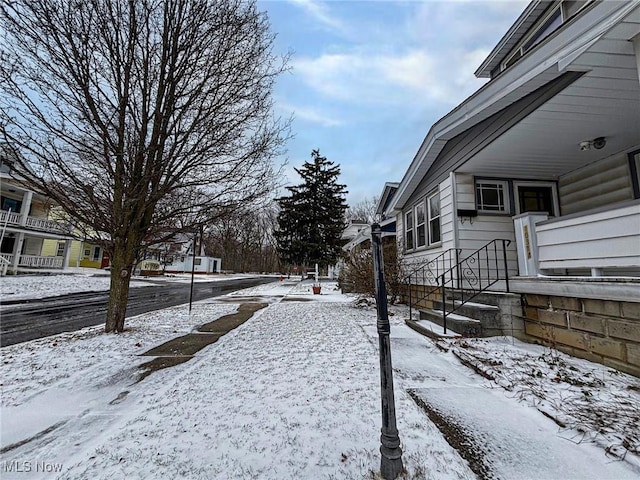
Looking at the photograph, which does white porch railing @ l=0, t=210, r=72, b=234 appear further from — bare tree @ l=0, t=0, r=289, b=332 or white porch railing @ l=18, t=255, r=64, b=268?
bare tree @ l=0, t=0, r=289, b=332

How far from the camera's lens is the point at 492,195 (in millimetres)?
6352

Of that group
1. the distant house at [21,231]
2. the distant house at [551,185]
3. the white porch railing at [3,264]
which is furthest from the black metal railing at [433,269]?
the white porch railing at [3,264]

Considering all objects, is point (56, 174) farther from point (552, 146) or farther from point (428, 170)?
point (552, 146)

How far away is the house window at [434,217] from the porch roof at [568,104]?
3.97 ft

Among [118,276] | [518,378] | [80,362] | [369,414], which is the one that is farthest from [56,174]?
[518,378]

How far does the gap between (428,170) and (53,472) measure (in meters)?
8.01

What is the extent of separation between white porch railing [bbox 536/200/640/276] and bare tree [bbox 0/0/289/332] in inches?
188

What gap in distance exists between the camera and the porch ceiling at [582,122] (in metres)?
3.13

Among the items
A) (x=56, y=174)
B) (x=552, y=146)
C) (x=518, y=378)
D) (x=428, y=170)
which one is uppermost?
(x=428, y=170)

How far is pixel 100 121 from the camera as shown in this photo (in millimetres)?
4934

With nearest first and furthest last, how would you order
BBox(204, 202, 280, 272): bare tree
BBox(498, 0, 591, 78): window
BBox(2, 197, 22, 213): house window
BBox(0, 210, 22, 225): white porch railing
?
1. BBox(498, 0, 591, 78): window
2. BBox(0, 210, 22, 225): white porch railing
3. BBox(2, 197, 22, 213): house window
4. BBox(204, 202, 280, 272): bare tree

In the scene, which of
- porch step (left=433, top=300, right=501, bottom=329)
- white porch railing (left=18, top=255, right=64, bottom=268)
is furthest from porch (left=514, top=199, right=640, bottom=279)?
white porch railing (left=18, top=255, right=64, bottom=268)

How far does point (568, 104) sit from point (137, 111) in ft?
22.6

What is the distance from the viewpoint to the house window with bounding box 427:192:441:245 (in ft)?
23.8
